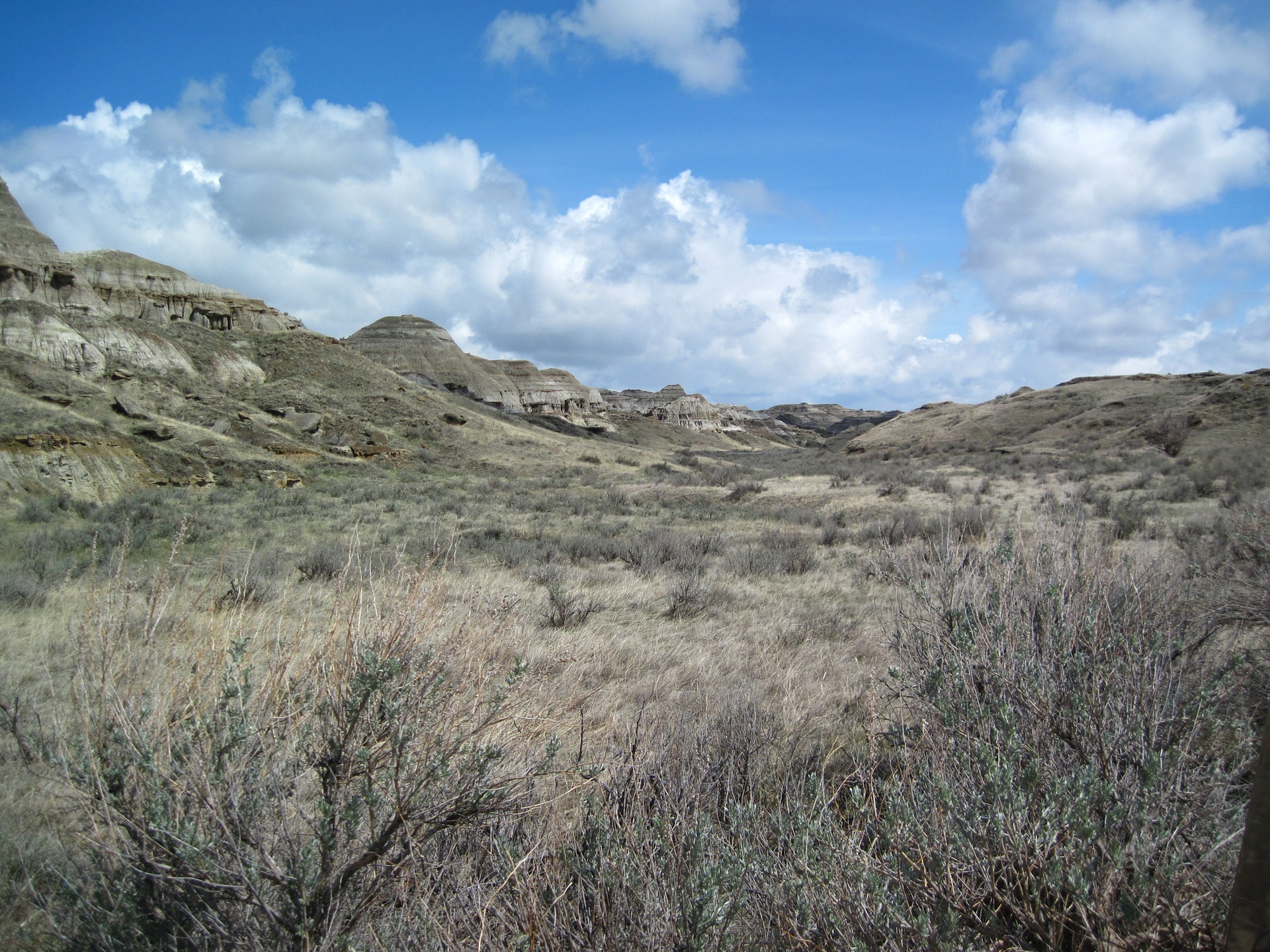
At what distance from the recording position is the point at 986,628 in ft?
10.6

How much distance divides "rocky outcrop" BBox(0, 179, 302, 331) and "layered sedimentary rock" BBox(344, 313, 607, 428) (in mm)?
17592

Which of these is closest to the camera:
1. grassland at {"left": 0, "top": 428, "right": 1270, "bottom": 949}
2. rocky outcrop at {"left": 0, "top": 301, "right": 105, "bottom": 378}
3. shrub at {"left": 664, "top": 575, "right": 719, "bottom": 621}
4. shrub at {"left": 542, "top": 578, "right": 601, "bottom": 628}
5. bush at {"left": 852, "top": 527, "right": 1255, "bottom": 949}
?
bush at {"left": 852, "top": 527, "right": 1255, "bottom": 949}

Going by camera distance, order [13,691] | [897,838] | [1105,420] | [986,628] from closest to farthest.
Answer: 1. [897,838]
2. [986,628]
3. [13,691]
4. [1105,420]

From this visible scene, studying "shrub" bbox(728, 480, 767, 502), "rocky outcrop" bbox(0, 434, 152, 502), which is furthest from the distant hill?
"rocky outcrop" bbox(0, 434, 152, 502)

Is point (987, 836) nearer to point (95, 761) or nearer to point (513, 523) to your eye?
point (95, 761)

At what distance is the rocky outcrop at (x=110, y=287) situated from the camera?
26562mm

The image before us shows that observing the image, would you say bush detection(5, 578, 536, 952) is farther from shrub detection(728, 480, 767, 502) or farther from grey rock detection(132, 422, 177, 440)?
grey rock detection(132, 422, 177, 440)

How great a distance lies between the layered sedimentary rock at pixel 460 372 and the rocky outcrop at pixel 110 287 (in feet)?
57.7

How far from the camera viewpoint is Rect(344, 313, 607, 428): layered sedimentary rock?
6172 centimetres

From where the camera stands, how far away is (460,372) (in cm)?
6288

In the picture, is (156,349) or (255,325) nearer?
(156,349)

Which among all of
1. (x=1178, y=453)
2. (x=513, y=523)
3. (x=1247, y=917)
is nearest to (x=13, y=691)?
(x=1247, y=917)

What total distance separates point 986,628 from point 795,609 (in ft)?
12.0

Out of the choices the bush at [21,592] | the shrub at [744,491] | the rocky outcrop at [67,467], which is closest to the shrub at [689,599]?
the bush at [21,592]
